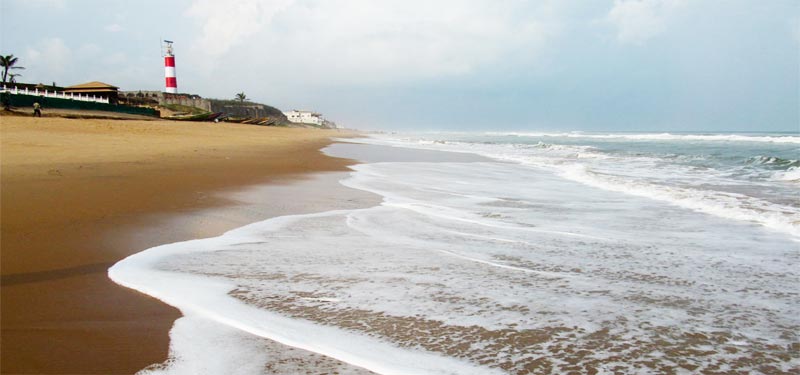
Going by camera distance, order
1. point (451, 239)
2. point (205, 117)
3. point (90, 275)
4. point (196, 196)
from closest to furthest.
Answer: point (90, 275)
point (451, 239)
point (196, 196)
point (205, 117)

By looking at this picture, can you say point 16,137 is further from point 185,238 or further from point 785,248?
point 785,248

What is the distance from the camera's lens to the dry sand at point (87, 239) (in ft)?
7.14

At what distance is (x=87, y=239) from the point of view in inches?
163

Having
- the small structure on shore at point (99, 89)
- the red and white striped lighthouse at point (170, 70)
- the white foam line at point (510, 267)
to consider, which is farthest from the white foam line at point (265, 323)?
the red and white striped lighthouse at point (170, 70)

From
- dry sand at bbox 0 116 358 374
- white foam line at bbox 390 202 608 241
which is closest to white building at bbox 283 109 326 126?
dry sand at bbox 0 116 358 374

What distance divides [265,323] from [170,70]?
62.9 m

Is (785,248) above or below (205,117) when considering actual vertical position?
below

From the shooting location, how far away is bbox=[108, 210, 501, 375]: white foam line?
6.91 feet

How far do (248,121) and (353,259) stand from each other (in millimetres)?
43379

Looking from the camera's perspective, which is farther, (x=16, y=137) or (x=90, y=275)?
(x=16, y=137)

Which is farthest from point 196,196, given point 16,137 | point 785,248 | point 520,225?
point 16,137

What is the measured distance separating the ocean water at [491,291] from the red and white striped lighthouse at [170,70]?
58738mm

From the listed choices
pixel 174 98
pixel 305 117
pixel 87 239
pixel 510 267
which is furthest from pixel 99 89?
pixel 305 117

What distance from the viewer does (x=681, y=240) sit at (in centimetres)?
458
